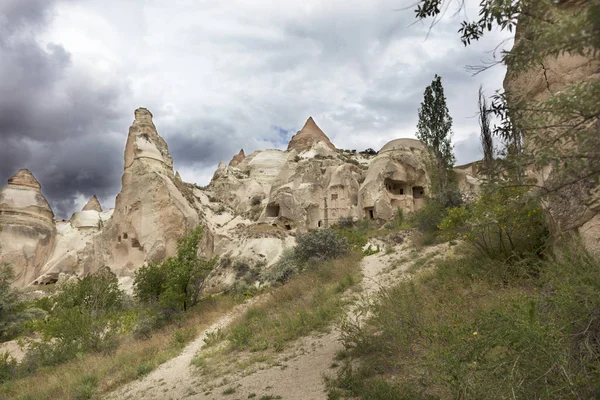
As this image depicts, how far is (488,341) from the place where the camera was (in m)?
2.89

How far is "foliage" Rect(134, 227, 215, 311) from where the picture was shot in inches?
443

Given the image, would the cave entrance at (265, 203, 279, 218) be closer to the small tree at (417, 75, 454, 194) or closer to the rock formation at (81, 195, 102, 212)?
the small tree at (417, 75, 454, 194)

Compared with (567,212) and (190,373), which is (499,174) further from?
(190,373)

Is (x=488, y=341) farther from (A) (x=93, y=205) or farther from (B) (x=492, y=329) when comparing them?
(A) (x=93, y=205)

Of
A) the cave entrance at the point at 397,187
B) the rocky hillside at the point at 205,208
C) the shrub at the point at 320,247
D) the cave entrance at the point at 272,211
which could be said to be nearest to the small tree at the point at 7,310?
the rocky hillside at the point at 205,208

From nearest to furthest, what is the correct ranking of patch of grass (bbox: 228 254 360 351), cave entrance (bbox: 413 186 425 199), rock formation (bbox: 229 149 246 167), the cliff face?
the cliff face, patch of grass (bbox: 228 254 360 351), cave entrance (bbox: 413 186 425 199), rock formation (bbox: 229 149 246 167)

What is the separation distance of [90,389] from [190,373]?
174cm

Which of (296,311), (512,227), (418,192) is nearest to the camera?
(512,227)

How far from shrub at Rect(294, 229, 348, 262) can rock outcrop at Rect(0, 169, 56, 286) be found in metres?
22.5

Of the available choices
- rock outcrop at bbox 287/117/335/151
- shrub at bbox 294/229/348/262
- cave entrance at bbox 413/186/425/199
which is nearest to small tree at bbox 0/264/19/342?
A: shrub at bbox 294/229/348/262

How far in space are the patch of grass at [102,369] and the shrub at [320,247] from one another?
4314 millimetres

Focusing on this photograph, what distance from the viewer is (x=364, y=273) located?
9.95 meters

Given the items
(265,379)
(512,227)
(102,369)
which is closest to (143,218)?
(102,369)

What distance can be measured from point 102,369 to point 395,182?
20741mm
